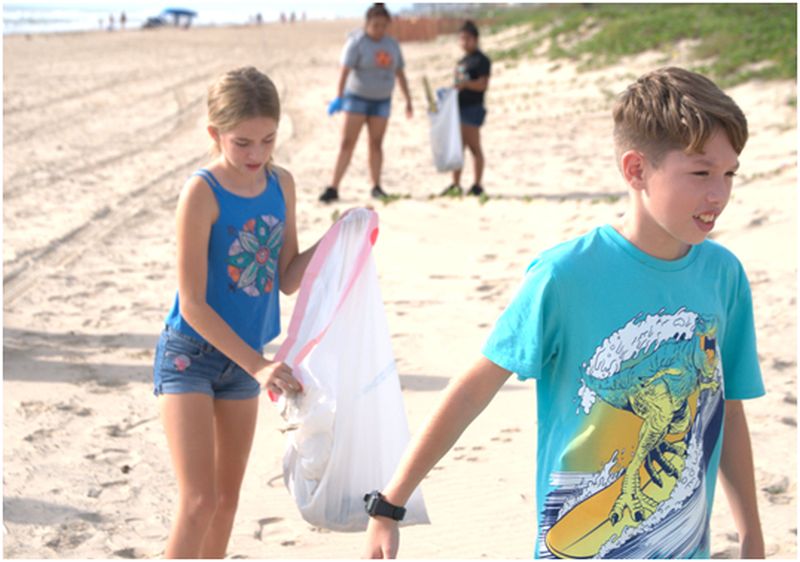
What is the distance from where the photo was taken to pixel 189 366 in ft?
11.0

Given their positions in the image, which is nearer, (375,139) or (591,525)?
(591,525)

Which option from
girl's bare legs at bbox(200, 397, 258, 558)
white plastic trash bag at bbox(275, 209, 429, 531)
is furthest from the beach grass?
girl's bare legs at bbox(200, 397, 258, 558)

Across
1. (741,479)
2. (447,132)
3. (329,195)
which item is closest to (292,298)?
(329,195)

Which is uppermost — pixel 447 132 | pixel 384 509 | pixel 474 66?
pixel 474 66

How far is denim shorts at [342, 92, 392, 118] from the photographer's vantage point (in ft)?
35.5

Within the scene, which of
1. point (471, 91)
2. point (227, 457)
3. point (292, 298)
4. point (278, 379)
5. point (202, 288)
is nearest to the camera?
point (278, 379)

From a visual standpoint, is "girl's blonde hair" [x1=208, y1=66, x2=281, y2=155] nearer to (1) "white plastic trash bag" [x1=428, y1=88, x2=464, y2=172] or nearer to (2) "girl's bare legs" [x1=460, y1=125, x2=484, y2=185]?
(1) "white plastic trash bag" [x1=428, y1=88, x2=464, y2=172]

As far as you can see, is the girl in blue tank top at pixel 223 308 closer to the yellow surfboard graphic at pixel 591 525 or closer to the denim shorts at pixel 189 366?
the denim shorts at pixel 189 366

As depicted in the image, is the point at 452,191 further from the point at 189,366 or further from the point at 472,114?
the point at 189,366

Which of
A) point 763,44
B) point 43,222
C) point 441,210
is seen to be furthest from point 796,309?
point 763,44

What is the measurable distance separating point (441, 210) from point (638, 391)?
28.3 feet

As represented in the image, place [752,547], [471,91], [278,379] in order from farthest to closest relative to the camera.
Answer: [471,91]
[278,379]
[752,547]

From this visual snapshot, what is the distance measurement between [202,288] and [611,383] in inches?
56.1

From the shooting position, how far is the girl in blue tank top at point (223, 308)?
3299mm
